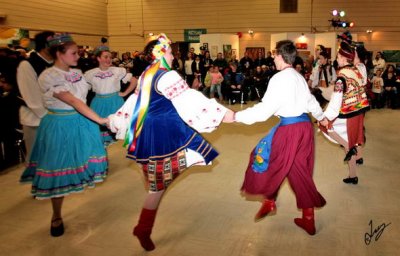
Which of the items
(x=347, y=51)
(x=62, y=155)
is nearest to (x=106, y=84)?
(x=62, y=155)

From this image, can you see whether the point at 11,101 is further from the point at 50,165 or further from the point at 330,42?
the point at 330,42

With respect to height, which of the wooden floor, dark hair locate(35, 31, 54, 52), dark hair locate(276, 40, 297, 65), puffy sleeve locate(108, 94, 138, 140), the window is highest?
the window

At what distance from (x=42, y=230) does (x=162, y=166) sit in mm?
1457

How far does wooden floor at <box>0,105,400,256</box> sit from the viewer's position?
2807 millimetres

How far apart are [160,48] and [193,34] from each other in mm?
14316

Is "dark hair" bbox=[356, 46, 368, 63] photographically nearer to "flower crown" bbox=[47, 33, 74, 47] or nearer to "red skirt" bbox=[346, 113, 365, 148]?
"red skirt" bbox=[346, 113, 365, 148]

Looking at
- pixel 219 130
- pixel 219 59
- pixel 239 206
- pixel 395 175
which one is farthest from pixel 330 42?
pixel 239 206

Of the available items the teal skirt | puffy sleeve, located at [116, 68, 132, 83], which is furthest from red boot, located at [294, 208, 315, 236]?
puffy sleeve, located at [116, 68, 132, 83]

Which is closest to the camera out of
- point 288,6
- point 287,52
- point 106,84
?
point 287,52

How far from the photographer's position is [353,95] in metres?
3.88

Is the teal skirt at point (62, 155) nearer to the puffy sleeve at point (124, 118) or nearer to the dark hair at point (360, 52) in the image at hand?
the puffy sleeve at point (124, 118)

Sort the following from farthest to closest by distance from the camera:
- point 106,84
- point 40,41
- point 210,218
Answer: point 106,84 → point 40,41 → point 210,218

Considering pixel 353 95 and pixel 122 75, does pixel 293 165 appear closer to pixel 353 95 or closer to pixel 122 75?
pixel 353 95

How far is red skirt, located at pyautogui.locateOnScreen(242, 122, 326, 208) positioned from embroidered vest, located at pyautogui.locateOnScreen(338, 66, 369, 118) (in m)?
1.29
